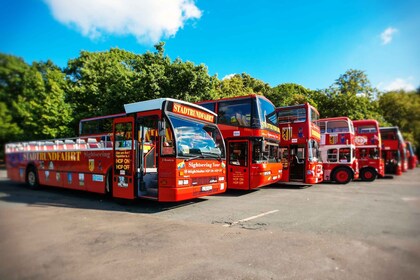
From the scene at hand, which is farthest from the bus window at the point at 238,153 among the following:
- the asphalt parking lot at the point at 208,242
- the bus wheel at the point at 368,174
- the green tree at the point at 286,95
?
the green tree at the point at 286,95

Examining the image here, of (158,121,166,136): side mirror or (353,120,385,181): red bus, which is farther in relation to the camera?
(353,120,385,181): red bus

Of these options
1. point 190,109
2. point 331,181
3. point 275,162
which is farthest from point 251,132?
point 331,181

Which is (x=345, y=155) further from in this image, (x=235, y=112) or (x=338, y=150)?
(x=235, y=112)

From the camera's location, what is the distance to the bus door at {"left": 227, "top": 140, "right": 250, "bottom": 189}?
36.8 ft

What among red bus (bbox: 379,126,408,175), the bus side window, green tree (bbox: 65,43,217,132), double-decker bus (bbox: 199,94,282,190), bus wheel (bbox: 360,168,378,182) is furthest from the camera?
red bus (bbox: 379,126,408,175)

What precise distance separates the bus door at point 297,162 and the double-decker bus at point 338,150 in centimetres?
343

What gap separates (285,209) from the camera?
818 centimetres

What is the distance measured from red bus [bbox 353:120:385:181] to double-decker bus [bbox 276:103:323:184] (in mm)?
6355

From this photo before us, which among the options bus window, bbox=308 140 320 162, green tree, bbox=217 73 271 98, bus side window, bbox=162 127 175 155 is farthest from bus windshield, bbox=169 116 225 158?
green tree, bbox=217 73 271 98

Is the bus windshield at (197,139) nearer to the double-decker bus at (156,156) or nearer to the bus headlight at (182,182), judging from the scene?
the double-decker bus at (156,156)

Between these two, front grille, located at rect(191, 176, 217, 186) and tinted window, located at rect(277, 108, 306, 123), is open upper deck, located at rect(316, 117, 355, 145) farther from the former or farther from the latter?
front grille, located at rect(191, 176, 217, 186)

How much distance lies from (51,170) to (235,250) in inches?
385

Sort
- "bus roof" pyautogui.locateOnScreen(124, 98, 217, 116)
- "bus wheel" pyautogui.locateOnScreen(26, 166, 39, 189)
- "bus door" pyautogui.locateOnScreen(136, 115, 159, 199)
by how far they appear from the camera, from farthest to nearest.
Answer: "bus wheel" pyautogui.locateOnScreen(26, 166, 39, 189) < "bus door" pyautogui.locateOnScreen(136, 115, 159, 199) < "bus roof" pyautogui.locateOnScreen(124, 98, 217, 116)

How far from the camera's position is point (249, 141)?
11.2 meters
